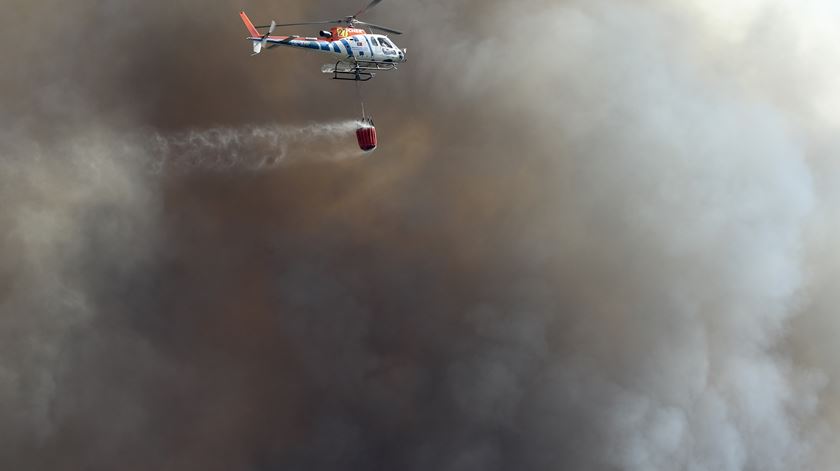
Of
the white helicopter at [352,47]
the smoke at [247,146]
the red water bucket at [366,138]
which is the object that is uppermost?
the smoke at [247,146]

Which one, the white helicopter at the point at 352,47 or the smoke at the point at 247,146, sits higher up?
the smoke at the point at 247,146

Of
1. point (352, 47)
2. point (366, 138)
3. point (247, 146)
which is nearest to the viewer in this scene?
point (352, 47)

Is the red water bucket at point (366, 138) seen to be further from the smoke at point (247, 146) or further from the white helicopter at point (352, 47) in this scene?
the smoke at point (247, 146)

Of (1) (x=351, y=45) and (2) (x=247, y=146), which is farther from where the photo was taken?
(2) (x=247, y=146)

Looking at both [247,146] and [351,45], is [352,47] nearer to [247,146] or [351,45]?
[351,45]

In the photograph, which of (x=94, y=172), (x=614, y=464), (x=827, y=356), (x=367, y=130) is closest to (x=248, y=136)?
(x=94, y=172)

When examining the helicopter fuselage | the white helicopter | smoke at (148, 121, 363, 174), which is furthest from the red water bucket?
smoke at (148, 121, 363, 174)

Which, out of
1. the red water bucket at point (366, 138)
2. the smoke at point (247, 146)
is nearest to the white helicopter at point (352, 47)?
the red water bucket at point (366, 138)

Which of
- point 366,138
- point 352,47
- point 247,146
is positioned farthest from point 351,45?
point 247,146

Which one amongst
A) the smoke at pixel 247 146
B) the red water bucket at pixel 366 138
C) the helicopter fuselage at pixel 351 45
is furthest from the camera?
the smoke at pixel 247 146

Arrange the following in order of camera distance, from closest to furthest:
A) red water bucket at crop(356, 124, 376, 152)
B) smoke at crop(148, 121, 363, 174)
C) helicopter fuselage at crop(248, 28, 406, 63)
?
helicopter fuselage at crop(248, 28, 406, 63) → red water bucket at crop(356, 124, 376, 152) → smoke at crop(148, 121, 363, 174)

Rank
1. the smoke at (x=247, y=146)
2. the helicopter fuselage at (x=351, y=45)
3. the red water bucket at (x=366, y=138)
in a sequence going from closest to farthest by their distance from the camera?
the helicopter fuselage at (x=351, y=45), the red water bucket at (x=366, y=138), the smoke at (x=247, y=146)

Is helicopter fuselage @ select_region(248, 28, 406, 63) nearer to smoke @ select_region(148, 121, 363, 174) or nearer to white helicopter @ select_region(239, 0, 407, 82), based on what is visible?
white helicopter @ select_region(239, 0, 407, 82)

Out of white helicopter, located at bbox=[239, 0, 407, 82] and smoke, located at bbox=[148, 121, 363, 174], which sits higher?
smoke, located at bbox=[148, 121, 363, 174]
